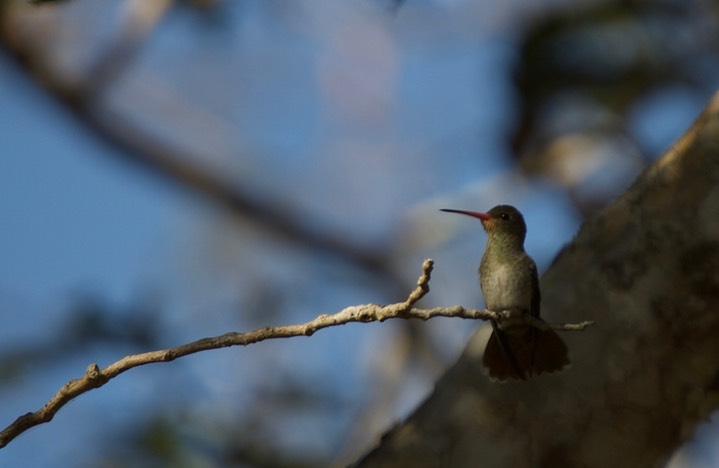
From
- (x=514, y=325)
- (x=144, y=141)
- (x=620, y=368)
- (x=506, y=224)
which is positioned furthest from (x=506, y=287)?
(x=144, y=141)

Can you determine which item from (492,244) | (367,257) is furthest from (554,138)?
(492,244)

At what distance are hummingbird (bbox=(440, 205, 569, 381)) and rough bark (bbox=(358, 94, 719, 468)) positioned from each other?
1.07 feet

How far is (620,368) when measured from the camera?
3.79 metres

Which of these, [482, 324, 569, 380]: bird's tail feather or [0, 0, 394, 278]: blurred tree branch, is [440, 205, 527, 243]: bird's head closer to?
[482, 324, 569, 380]: bird's tail feather

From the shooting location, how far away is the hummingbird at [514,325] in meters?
3.35

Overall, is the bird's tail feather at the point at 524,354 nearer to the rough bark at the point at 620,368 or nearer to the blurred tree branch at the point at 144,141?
the rough bark at the point at 620,368

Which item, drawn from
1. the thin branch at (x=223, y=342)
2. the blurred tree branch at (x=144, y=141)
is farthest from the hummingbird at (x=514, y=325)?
the blurred tree branch at (x=144, y=141)

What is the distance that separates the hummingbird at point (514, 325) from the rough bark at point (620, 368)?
0.33 metres

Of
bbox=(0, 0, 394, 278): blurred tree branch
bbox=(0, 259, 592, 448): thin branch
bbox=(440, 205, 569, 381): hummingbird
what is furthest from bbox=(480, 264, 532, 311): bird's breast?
bbox=(0, 0, 394, 278): blurred tree branch

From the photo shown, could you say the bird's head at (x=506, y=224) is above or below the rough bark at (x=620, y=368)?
above

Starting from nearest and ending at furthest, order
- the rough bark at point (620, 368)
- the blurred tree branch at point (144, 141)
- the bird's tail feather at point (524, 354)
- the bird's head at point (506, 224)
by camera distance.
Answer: the bird's tail feather at point (524, 354) < the bird's head at point (506, 224) < the rough bark at point (620, 368) < the blurred tree branch at point (144, 141)

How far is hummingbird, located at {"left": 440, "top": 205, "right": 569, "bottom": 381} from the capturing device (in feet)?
Result: 11.0

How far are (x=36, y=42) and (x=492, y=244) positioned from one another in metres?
4.64

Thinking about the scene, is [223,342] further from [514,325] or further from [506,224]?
[506,224]
